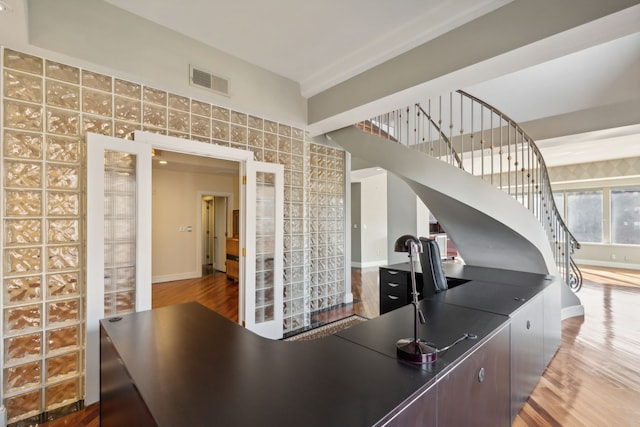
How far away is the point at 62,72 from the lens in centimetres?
220

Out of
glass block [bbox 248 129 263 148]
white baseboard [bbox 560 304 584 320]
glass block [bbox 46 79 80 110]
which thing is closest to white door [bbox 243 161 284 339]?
glass block [bbox 248 129 263 148]

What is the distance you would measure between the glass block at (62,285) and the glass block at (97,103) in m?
1.29

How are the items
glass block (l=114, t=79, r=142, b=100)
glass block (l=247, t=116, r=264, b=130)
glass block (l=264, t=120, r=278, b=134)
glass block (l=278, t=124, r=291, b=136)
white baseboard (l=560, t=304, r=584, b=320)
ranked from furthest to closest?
1. white baseboard (l=560, t=304, r=584, b=320)
2. glass block (l=278, t=124, r=291, b=136)
3. glass block (l=264, t=120, r=278, b=134)
4. glass block (l=247, t=116, r=264, b=130)
5. glass block (l=114, t=79, r=142, b=100)

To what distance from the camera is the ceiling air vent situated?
2.72 metres

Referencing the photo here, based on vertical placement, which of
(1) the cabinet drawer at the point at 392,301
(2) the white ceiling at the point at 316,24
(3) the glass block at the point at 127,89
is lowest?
(1) the cabinet drawer at the point at 392,301

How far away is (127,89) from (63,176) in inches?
35.1

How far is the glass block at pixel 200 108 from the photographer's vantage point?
291cm

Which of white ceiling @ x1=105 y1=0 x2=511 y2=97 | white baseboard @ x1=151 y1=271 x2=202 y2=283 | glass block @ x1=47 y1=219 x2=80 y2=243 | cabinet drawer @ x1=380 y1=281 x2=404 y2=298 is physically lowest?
white baseboard @ x1=151 y1=271 x2=202 y2=283

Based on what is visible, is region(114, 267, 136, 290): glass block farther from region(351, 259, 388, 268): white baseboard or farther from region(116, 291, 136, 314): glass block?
region(351, 259, 388, 268): white baseboard

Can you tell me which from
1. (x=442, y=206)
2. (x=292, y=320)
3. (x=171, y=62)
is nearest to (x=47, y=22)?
(x=171, y=62)

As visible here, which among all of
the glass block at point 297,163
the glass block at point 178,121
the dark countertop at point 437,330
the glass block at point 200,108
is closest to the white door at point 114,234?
the glass block at point 178,121

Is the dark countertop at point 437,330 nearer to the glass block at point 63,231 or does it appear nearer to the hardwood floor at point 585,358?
the hardwood floor at point 585,358

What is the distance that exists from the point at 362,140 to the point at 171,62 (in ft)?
7.28

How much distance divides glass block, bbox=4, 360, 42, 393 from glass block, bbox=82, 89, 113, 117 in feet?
6.29
